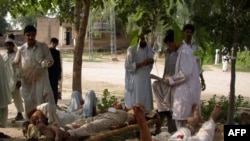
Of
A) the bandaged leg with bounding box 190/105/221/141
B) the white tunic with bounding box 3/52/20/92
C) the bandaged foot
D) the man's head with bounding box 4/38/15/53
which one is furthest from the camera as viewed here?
the man's head with bounding box 4/38/15/53

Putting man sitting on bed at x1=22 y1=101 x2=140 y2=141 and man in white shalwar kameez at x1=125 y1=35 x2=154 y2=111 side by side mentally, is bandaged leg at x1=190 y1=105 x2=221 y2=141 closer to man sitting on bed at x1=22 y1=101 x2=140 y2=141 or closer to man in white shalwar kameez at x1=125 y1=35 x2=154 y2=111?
man sitting on bed at x1=22 y1=101 x2=140 y2=141

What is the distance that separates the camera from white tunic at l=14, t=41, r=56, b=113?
598cm

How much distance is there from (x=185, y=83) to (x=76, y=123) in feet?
4.86

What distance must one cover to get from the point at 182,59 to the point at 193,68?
190 millimetres

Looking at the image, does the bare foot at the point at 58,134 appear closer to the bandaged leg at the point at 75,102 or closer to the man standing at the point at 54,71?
the bandaged leg at the point at 75,102

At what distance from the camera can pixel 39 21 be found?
42.5 meters

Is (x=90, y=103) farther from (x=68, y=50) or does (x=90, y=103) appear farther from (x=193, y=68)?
(x=68, y=50)

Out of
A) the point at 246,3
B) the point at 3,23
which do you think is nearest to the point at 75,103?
the point at 246,3

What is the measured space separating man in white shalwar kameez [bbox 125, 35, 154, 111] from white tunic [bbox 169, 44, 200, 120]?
150cm

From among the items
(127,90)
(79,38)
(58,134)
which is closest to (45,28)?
(79,38)

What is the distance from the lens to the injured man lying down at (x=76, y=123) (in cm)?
443

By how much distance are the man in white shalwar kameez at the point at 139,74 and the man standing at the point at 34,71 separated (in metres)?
1.23

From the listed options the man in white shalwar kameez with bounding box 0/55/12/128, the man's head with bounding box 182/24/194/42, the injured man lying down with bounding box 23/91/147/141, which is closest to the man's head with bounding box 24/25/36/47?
the man in white shalwar kameez with bounding box 0/55/12/128

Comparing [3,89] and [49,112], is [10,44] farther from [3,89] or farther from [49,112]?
[49,112]
